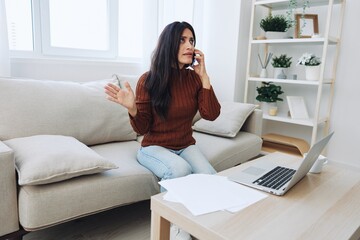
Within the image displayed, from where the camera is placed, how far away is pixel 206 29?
2.97m

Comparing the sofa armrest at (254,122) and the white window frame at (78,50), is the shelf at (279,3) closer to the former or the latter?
the sofa armrest at (254,122)

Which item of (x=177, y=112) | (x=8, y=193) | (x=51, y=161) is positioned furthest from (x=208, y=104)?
(x=8, y=193)

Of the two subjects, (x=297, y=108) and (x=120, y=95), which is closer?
(x=120, y=95)

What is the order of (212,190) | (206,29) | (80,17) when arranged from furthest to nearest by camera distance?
1. (206,29)
2. (80,17)
3. (212,190)

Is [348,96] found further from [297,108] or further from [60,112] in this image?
[60,112]

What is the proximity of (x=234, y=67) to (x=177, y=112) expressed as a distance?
1.47m

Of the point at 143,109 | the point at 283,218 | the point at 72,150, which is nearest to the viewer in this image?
the point at 283,218

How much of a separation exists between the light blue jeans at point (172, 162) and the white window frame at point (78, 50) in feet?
3.78

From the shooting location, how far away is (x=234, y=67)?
280 cm

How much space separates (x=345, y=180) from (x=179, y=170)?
693mm

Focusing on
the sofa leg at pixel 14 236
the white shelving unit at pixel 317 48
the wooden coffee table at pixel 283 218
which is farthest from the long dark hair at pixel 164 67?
the white shelving unit at pixel 317 48

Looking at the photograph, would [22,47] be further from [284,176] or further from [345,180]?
[345,180]

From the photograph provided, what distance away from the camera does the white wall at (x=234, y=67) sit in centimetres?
211

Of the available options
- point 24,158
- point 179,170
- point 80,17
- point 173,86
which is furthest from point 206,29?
point 24,158
